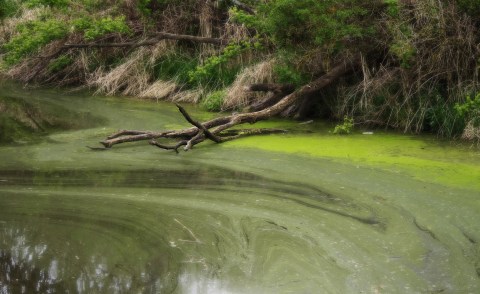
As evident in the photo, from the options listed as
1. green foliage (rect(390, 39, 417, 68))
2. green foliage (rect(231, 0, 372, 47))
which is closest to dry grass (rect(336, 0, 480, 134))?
green foliage (rect(390, 39, 417, 68))

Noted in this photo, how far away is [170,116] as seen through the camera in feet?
26.5

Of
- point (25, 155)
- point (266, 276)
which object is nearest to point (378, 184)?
point (266, 276)

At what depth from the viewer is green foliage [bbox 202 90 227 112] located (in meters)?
8.23

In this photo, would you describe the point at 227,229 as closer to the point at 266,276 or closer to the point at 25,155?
the point at 266,276

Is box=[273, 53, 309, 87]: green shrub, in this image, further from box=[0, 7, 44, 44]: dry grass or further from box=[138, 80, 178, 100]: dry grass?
box=[0, 7, 44, 44]: dry grass

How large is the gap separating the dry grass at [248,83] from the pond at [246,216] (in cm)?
133

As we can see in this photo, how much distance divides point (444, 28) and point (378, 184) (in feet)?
7.03

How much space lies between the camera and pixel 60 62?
1059cm

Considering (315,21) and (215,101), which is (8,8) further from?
(315,21)

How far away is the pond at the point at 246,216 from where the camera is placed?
3.47 m

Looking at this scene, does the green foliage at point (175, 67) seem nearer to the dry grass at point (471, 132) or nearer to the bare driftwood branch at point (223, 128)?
the bare driftwood branch at point (223, 128)

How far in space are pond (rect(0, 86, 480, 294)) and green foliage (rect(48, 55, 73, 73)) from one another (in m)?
4.00

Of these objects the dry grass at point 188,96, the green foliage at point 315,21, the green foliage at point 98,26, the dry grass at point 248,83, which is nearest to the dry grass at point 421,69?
the green foliage at point 315,21

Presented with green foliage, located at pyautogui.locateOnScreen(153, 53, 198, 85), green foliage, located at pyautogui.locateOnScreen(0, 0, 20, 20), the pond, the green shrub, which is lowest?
the pond
